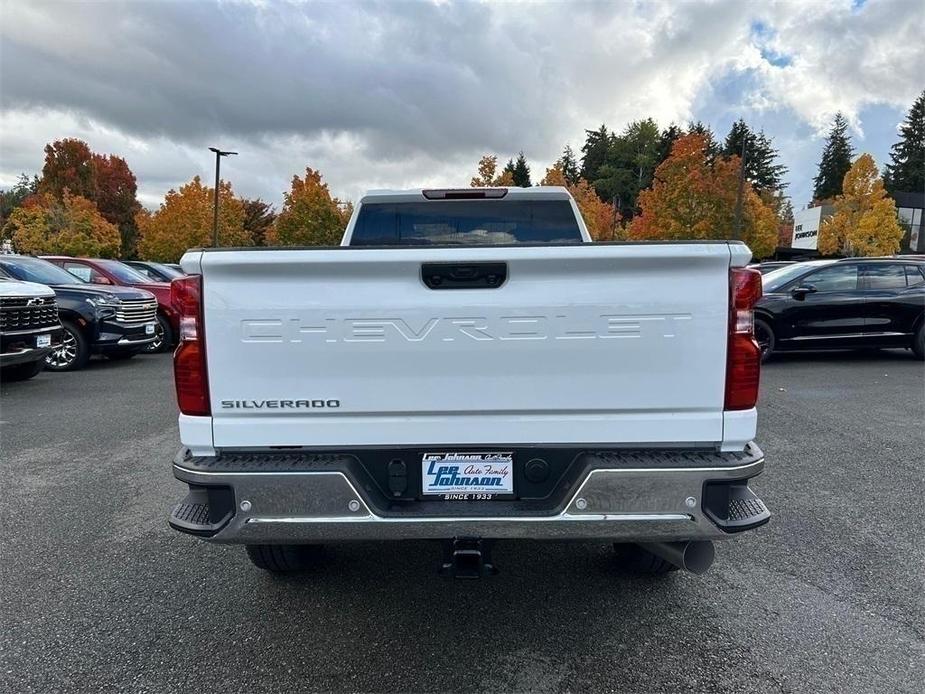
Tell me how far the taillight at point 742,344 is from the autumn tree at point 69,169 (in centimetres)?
7117

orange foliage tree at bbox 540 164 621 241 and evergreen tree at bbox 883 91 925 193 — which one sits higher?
evergreen tree at bbox 883 91 925 193

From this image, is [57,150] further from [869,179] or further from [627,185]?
[869,179]

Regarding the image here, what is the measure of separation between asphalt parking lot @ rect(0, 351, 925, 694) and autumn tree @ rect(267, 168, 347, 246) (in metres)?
31.6

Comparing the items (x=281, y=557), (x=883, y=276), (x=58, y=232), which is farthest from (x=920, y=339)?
(x=58, y=232)

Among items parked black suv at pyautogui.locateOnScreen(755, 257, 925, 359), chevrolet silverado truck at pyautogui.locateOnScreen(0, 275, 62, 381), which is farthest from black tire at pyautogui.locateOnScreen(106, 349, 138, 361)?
parked black suv at pyautogui.locateOnScreen(755, 257, 925, 359)

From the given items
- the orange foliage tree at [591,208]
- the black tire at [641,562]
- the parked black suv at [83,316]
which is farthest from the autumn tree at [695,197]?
the black tire at [641,562]

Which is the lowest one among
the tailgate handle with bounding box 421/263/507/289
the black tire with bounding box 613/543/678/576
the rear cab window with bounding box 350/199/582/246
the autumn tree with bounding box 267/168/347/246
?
the black tire with bounding box 613/543/678/576

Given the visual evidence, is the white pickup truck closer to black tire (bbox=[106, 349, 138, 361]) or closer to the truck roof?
the truck roof

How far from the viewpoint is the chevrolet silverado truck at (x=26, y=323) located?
24.2ft

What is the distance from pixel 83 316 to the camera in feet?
31.3

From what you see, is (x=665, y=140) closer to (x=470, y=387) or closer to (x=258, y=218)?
(x=258, y=218)

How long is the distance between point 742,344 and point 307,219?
3457 centimetres

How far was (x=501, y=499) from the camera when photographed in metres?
2.36

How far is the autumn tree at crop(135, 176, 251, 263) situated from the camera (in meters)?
35.4
